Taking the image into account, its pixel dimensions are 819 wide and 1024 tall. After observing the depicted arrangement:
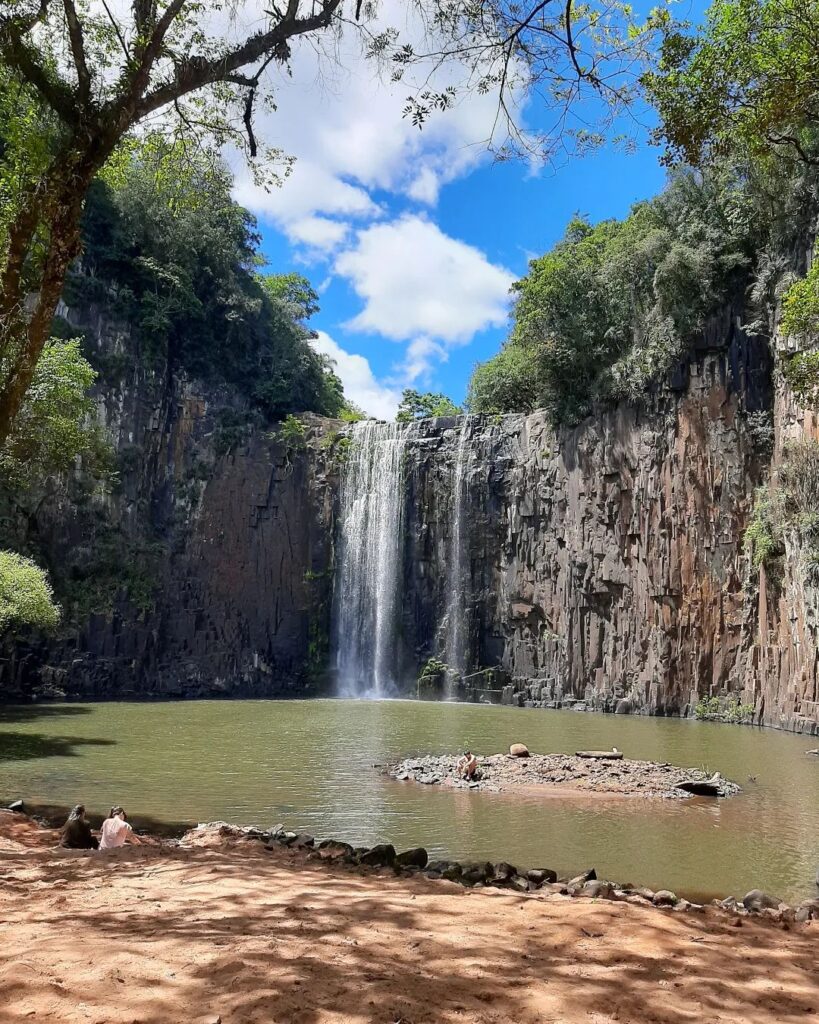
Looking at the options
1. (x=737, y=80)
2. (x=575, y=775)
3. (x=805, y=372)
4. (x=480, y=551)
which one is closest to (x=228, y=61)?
(x=737, y=80)

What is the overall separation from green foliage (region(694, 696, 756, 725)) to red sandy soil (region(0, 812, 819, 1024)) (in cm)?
1992

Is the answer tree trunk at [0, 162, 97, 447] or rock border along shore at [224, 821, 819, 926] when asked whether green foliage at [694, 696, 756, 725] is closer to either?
rock border along shore at [224, 821, 819, 926]

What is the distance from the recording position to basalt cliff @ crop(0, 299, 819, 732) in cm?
2633

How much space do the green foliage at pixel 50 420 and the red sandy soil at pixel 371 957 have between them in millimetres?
13496

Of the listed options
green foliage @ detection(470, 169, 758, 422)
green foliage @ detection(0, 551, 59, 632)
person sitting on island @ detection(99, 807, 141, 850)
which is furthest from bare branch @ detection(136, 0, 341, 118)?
green foliage @ detection(470, 169, 758, 422)

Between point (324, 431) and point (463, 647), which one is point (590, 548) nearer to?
point (463, 647)

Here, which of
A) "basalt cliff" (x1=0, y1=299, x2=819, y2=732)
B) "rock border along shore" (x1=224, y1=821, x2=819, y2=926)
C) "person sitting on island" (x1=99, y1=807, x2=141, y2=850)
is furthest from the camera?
"basalt cliff" (x1=0, y1=299, x2=819, y2=732)

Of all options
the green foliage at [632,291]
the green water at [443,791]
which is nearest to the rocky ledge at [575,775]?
the green water at [443,791]

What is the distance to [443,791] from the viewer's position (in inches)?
506

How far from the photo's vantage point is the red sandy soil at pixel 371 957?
12.1 feet

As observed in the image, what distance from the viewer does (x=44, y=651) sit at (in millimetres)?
31609

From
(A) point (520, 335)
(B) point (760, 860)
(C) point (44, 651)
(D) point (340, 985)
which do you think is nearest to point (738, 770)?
(B) point (760, 860)

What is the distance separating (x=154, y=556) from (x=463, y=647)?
1459 cm

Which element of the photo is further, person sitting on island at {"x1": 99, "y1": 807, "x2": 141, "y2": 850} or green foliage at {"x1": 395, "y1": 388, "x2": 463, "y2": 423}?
green foliage at {"x1": 395, "y1": 388, "x2": 463, "y2": 423}
